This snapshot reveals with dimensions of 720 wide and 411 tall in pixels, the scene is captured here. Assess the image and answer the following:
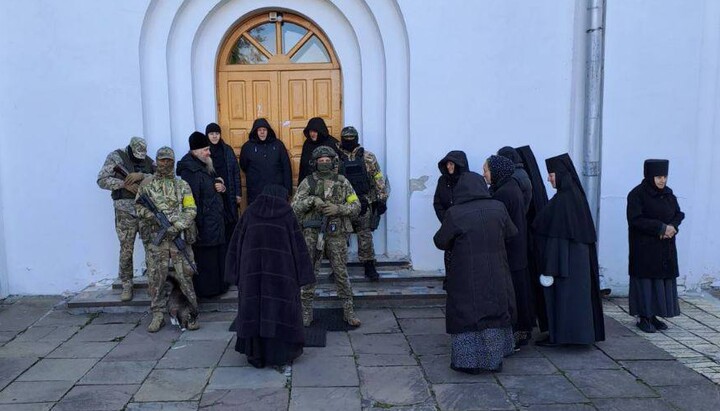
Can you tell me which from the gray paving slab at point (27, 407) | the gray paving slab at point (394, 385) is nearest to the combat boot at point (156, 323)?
the gray paving slab at point (27, 407)

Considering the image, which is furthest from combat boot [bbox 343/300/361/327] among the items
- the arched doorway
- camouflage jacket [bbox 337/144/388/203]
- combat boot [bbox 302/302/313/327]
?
the arched doorway

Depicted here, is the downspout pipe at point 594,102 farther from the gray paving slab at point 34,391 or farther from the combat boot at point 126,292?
the gray paving slab at point 34,391

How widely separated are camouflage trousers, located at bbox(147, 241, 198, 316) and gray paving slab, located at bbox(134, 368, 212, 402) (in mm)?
1159

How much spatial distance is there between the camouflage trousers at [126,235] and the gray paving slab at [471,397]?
3.97 metres

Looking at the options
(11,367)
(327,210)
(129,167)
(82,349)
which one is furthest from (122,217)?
(327,210)

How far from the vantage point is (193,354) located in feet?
17.5

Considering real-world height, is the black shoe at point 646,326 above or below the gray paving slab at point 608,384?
above

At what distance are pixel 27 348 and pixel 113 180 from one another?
1.93 m

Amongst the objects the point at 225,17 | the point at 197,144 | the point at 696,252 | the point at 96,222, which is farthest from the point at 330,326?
the point at 696,252

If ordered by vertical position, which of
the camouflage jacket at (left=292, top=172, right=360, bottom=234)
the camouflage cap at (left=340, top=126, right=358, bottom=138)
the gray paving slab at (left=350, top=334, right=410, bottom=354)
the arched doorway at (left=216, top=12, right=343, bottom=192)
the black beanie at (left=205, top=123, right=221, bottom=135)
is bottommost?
the gray paving slab at (left=350, top=334, right=410, bottom=354)

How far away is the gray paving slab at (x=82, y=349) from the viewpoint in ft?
17.5

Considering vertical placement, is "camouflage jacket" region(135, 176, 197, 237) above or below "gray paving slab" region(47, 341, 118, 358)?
above

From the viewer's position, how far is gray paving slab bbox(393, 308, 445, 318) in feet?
21.0

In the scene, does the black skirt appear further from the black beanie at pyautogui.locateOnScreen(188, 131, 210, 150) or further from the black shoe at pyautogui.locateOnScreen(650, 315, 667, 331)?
the black beanie at pyautogui.locateOnScreen(188, 131, 210, 150)
